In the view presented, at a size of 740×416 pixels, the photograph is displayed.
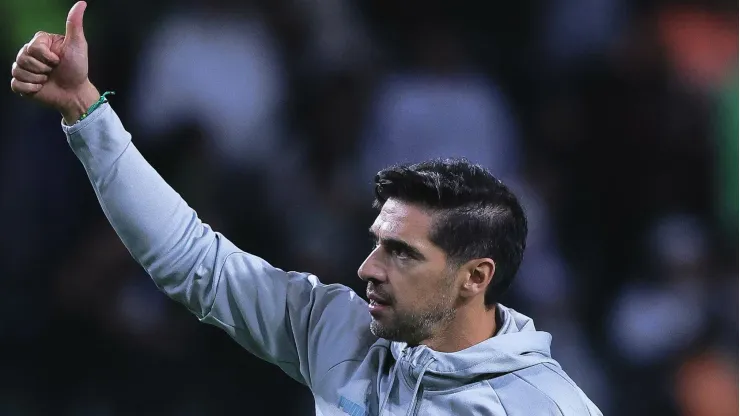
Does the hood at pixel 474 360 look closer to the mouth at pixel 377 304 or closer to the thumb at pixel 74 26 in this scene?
the mouth at pixel 377 304

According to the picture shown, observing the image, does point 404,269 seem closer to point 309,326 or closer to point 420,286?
point 420,286

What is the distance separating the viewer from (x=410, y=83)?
10.5ft

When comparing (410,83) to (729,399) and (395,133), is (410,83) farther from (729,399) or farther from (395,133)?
(729,399)

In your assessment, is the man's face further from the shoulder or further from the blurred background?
the blurred background

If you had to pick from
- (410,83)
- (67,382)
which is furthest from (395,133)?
(67,382)

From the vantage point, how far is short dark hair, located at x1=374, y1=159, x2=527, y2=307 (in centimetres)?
189

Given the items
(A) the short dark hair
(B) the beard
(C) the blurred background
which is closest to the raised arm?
(B) the beard

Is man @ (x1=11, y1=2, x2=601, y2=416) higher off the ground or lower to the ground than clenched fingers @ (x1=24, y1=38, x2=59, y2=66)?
lower

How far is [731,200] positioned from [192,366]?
182cm

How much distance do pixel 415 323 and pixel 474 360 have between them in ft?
0.43

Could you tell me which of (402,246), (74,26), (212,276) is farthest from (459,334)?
(74,26)

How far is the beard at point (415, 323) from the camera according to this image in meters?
1.83

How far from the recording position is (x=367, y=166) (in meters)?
3.13

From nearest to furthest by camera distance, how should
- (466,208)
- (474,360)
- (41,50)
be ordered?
A: (41,50) < (474,360) < (466,208)
